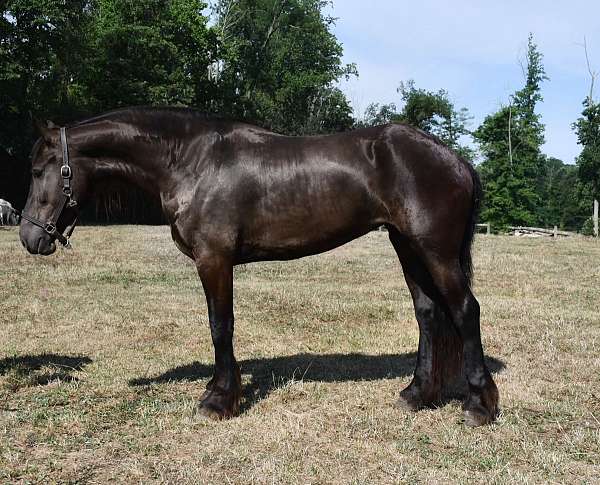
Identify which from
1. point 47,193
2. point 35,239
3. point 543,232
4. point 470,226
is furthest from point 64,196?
point 543,232

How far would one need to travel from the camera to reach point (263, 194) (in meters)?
4.42

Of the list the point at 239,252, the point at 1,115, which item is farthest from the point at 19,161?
the point at 239,252

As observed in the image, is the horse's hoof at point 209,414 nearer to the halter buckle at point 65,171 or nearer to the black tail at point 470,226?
the halter buckle at point 65,171

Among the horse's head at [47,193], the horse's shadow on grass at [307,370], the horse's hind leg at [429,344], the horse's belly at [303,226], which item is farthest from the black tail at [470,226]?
the horse's head at [47,193]

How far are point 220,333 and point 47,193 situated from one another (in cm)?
163

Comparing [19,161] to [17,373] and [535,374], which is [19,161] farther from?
[535,374]

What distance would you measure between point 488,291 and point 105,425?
8.02 m

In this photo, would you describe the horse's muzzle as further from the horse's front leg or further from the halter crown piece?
the horse's front leg

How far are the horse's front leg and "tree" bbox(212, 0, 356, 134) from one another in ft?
123

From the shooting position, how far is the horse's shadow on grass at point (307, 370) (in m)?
5.34

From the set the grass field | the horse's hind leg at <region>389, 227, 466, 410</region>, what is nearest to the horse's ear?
the grass field

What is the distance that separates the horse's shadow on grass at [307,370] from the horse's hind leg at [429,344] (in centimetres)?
26

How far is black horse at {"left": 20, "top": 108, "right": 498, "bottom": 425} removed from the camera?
433 centimetres

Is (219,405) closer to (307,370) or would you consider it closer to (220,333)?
(220,333)
